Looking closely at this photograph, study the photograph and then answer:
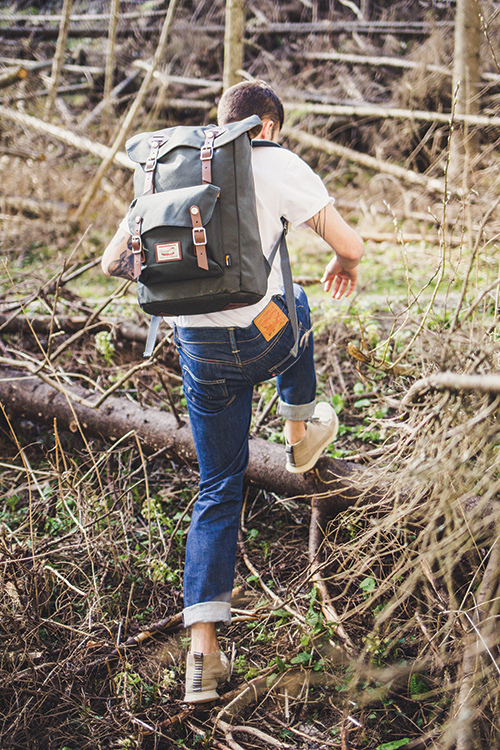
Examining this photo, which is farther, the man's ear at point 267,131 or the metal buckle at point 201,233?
the man's ear at point 267,131

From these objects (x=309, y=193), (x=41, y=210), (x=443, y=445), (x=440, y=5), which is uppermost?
(x=440, y=5)

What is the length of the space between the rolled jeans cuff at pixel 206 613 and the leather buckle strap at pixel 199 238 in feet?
4.06

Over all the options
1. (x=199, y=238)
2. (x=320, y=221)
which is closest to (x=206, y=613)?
(x=199, y=238)

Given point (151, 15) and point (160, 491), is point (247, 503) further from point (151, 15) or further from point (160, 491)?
point (151, 15)

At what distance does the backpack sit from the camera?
167 cm

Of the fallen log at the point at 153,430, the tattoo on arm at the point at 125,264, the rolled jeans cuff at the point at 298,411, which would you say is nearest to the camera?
the tattoo on arm at the point at 125,264

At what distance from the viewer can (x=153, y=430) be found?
303 cm

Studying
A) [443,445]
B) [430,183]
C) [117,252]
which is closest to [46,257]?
[430,183]

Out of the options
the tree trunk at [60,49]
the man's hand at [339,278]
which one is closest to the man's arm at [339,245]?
the man's hand at [339,278]

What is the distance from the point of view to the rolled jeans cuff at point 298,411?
93.7 inches

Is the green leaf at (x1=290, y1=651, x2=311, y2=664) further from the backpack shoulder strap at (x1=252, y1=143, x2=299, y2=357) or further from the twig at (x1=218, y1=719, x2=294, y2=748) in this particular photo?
the backpack shoulder strap at (x1=252, y1=143, x2=299, y2=357)

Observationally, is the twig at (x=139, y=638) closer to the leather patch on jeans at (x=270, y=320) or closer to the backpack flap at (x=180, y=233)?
the leather patch on jeans at (x=270, y=320)

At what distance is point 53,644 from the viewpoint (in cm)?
225

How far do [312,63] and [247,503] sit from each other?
7.51m
